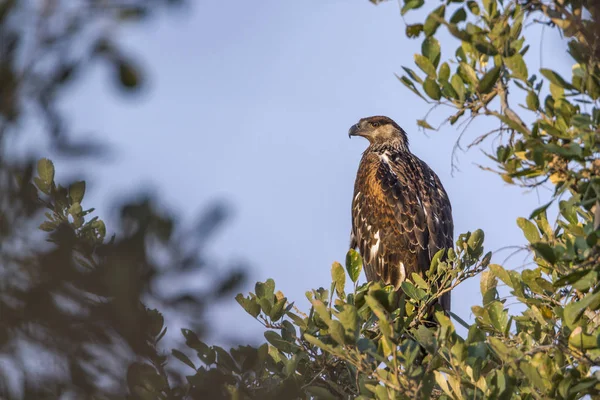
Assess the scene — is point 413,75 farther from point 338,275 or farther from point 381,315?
point 338,275

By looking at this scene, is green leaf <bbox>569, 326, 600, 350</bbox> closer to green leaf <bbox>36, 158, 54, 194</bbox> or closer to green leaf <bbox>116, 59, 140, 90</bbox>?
green leaf <bbox>116, 59, 140, 90</bbox>

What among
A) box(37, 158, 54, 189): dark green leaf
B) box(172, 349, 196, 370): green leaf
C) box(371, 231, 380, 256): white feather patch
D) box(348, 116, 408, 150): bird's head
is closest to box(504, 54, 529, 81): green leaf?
box(172, 349, 196, 370): green leaf

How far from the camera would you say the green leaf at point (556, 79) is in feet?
12.6

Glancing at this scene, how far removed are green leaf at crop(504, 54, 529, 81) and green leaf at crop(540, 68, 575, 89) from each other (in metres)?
0.12

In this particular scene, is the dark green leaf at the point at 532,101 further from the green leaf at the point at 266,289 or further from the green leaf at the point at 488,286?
the green leaf at the point at 266,289

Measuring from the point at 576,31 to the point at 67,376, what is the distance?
2566 mm

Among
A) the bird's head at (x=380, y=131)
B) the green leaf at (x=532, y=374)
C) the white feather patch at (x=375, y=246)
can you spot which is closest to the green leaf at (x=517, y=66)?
the green leaf at (x=532, y=374)

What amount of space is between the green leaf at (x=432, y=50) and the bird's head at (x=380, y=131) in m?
6.53

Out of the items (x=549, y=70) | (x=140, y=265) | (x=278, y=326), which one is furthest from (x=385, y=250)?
(x=140, y=265)

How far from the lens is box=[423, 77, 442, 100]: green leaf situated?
4.21 metres

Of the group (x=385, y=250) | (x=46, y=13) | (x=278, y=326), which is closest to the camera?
(x=46, y=13)

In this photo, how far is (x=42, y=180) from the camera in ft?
14.4

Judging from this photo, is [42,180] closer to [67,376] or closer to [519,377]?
[67,376]

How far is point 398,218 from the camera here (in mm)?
8953
